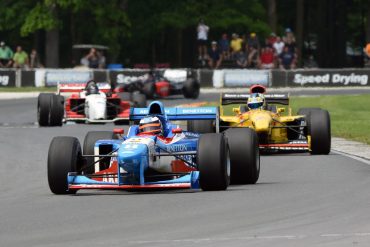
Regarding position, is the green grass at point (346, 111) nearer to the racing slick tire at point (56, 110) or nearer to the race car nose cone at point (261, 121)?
the race car nose cone at point (261, 121)

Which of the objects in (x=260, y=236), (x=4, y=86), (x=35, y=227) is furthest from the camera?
(x=4, y=86)

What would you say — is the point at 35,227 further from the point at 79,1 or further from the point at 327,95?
the point at 79,1

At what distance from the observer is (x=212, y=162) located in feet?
50.4

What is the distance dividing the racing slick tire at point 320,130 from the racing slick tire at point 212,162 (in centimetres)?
630

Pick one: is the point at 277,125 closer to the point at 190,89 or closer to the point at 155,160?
the point at 155,160

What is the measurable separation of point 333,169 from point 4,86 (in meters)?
31.2

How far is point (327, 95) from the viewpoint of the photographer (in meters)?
46.0

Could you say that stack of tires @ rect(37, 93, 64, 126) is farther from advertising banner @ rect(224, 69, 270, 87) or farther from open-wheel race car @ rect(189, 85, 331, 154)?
advertising banner @ rect(224, 69, 270, 87)

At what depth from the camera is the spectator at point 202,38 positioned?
5328 centimetres

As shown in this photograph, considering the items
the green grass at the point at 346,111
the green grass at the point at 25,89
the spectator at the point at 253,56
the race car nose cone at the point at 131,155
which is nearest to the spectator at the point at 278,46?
the spectator at the point at 253,56

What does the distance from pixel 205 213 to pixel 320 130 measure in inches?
342

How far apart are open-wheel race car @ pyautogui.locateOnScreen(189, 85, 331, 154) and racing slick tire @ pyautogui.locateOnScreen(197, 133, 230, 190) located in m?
6.02

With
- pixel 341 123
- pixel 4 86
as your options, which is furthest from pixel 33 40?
pixel 341 123

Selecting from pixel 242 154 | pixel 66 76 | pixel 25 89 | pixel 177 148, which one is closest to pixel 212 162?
pixel 242 154
